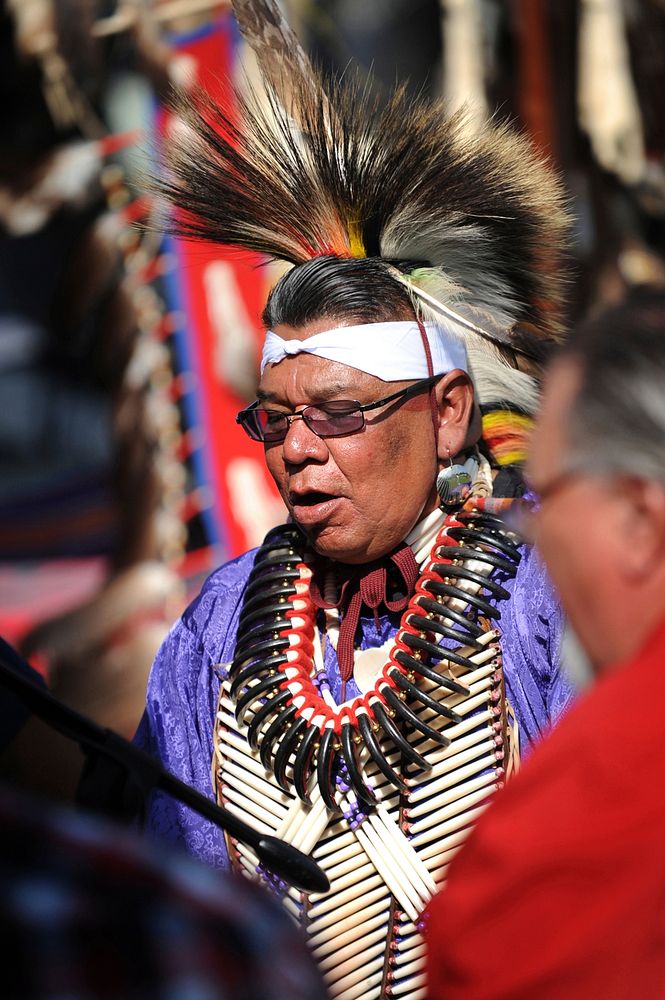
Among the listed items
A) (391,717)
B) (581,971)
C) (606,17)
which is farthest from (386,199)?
(606,17)

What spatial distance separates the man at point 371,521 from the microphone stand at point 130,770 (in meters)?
0.44

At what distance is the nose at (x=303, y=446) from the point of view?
6.68 ft

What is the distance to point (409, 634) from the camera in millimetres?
2061

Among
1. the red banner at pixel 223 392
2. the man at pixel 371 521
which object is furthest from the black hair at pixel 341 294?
the red banner at pixel 223 392

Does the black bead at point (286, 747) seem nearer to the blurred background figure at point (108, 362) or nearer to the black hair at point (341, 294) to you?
the black hair at point (341, 294)

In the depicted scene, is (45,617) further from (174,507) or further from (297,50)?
(297,50)

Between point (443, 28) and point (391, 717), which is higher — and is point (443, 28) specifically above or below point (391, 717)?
above

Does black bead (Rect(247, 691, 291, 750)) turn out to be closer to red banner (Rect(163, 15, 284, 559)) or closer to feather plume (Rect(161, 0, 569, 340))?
feather plume (Rect(161, 0, 569, 340))

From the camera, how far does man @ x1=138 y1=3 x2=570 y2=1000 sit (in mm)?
2021

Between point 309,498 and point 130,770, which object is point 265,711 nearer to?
point 309,498

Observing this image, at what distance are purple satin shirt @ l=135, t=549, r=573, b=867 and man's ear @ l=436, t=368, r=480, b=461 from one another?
0.25 m

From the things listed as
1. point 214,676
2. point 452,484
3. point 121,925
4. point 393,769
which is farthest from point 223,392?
point 121,925

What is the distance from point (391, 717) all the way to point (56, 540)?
236 cm

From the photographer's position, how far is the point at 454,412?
218 centimetres
